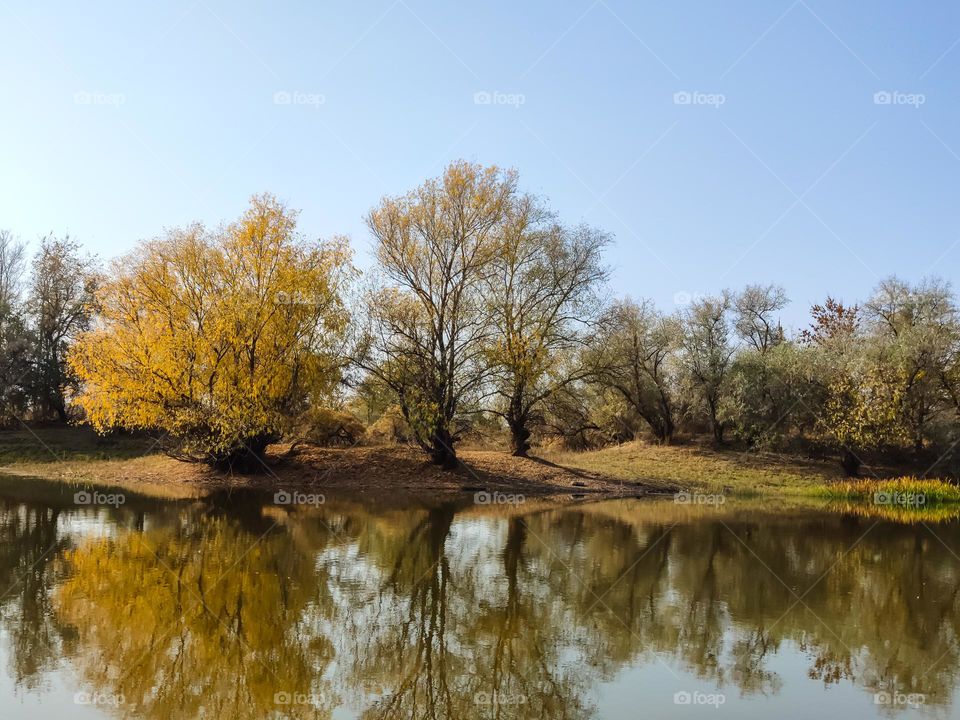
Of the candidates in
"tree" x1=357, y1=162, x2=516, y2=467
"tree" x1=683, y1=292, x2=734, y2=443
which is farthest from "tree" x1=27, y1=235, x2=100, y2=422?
"tree" x1=683, y1=292, x2=734, y2=443

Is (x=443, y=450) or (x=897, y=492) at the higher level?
(x=443, y=450)

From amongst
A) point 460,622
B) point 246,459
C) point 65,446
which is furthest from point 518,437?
point 460,622

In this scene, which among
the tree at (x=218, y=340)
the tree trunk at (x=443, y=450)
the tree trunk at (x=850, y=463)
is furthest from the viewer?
the tree trunk at (x=850, y=463)

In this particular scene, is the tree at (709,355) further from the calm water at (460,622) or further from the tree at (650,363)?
the calm water at (460,622)

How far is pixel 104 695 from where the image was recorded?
7.11m

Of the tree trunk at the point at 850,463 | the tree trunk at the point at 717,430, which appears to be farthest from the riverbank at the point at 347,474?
the tree trunk at the point at 850,463

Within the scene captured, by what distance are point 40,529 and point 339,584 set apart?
8.24 m

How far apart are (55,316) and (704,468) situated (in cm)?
3550

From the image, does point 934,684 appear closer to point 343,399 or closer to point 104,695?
point 104,695

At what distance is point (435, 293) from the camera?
29234 mm

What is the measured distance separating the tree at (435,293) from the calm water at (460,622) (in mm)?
11187

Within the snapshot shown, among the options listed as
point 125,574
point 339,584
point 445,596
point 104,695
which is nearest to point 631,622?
point 445,596

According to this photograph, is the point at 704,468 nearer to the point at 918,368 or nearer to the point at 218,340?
the point at 918,368

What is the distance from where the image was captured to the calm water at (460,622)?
294 inches
